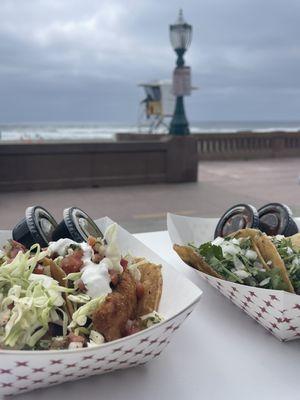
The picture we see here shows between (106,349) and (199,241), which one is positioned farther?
(199,241)

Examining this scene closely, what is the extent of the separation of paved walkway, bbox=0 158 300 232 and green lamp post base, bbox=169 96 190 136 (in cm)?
131

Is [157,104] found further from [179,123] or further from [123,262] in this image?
[123,262]

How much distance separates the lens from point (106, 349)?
76 cm

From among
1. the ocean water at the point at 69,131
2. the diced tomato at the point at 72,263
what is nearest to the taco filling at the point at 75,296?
the diced tomato at the point at 72,263

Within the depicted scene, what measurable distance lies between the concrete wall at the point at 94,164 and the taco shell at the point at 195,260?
829cm

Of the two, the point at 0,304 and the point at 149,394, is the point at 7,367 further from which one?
the point at 149,394

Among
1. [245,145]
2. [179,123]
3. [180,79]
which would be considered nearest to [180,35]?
[180,79]

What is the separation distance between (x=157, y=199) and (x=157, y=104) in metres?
15.7

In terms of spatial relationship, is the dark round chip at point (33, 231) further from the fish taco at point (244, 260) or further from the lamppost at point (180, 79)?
the lamppost at point (180, 79)

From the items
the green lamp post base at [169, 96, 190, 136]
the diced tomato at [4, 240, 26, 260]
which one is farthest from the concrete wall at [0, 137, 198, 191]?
the diced tomato at [4, 240, 26, 260]

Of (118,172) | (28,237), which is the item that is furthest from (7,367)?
(118,172)

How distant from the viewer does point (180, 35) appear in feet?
33.3

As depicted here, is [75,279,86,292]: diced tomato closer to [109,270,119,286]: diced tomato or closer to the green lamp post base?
[109,270,119,286]: diced tomato

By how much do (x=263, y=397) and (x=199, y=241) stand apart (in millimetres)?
865
